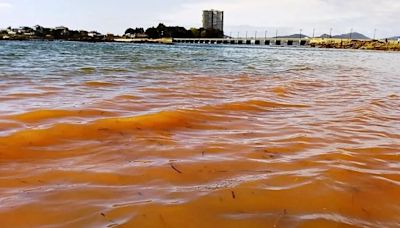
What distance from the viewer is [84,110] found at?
14.2 ft

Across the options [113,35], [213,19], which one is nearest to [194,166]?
[113,35]

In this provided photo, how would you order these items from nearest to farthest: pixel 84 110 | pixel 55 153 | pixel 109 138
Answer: pixel 55 153, pixel 109 138, pixel 84 110

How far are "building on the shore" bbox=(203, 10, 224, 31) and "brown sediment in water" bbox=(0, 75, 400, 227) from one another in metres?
184

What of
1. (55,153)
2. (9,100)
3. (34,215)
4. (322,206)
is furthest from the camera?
(9,100)

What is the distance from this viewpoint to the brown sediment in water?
1.74 metres

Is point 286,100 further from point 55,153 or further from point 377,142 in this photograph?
point 55,153

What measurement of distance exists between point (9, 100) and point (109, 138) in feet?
8.06

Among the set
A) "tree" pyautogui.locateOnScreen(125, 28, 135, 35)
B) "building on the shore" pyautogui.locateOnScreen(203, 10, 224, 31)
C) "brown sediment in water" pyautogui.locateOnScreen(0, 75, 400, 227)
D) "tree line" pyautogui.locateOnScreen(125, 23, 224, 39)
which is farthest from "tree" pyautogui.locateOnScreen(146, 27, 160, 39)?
"brown sediment in water" pyautogui.locateOnScreen(0, 75, 400, 227)

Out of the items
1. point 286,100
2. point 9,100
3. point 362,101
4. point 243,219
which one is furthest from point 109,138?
point 362,101

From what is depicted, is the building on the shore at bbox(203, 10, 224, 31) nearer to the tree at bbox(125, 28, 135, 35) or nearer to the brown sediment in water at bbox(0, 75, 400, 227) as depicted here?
the tree at bbox(125, 28, 135, 35)

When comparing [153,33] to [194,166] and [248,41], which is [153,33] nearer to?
[248,41]

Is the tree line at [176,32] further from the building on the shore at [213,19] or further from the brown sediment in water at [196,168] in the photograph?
the brown sediment in water at [196,168]

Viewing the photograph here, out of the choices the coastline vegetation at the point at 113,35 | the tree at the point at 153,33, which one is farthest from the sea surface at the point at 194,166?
the tree at the point at 153,33

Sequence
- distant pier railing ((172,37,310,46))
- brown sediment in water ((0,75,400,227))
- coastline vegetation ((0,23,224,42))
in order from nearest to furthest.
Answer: brown sediment in water ((0,75,400,227)) → distant pier railing ((172,37,310,46)) → coastline vegetation ((0,23,224,42))
